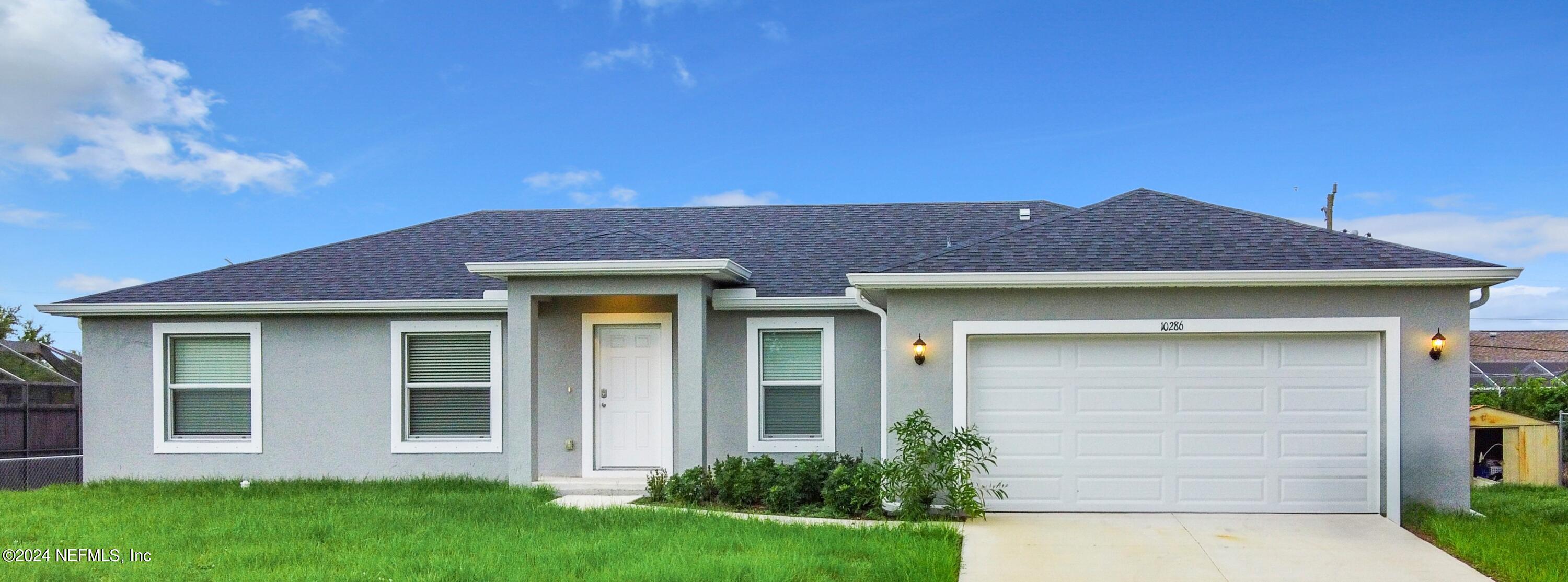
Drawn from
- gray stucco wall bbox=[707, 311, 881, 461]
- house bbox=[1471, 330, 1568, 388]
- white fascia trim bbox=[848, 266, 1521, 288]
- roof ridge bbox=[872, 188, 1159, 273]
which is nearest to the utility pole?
house bbox=[1471, 330, 1568, 388]

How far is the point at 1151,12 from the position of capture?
12234mm

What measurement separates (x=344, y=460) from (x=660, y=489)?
4.36m

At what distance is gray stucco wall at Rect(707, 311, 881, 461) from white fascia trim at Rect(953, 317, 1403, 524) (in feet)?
6.87

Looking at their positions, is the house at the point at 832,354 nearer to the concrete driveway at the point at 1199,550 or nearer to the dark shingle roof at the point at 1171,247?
the dark shingle roof at the point at 1171,247

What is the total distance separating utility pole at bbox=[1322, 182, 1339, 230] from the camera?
22625 mm

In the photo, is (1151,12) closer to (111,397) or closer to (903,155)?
(903,155)

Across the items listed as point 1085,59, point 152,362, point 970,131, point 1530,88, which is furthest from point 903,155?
point 152,362

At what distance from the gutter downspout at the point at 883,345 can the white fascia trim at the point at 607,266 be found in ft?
4.78

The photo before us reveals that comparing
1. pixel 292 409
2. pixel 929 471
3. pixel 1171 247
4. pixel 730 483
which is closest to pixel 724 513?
pixel 730 483

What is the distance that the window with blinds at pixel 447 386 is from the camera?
10742 mm

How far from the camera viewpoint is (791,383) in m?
10.5

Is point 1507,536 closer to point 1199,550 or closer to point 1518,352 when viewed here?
point 1199,550

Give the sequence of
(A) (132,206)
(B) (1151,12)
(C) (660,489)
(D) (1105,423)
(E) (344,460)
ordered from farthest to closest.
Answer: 1. (A) (132,206)
2. (B) (1151,12)
3. (E) (344,460)
4. (C) (660,489)
5. (D) (1105,423)

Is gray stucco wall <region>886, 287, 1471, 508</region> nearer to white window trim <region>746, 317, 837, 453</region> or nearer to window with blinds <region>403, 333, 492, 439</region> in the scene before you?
white window trim <region>746, 317, 837, 453</region>
